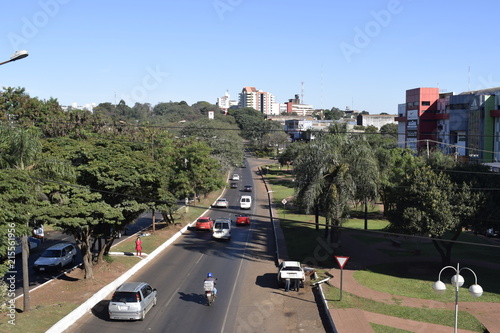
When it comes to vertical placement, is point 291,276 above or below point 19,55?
below

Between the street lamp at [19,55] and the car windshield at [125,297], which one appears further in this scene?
the car windshield at [125,297]

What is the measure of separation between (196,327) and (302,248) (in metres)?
16.1

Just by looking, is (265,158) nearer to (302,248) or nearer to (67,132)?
(67,132)

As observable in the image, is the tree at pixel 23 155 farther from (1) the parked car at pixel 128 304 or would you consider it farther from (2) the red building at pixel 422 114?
(2) the red building at pixel 422 114

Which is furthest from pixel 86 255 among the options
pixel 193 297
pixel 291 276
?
pixel 291 276

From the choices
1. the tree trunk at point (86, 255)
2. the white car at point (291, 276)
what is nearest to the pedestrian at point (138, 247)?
the tree trunk at point (86, 255)

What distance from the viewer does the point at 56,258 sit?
25922 millimetres

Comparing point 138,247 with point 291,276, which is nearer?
point 291,276

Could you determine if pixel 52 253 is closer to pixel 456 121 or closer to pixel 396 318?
pixel 396 318

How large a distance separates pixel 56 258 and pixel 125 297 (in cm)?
921

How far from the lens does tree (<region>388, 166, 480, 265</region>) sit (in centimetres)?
2486

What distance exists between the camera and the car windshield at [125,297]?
18.5 m

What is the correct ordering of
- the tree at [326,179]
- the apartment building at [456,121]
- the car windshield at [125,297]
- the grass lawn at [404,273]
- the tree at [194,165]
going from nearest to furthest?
the car windshield at [125,297], the grass lawn at [404,273], the tree at [326,179], the tree at [194,165], the apartment building at [456,121]

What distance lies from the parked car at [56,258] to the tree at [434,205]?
18396mm
